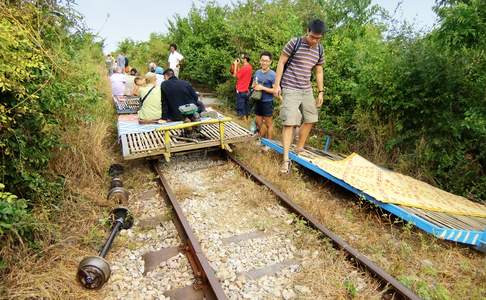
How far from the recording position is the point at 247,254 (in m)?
3.54

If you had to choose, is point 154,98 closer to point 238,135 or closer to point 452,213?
point 238,135

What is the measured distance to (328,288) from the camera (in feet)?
9.86

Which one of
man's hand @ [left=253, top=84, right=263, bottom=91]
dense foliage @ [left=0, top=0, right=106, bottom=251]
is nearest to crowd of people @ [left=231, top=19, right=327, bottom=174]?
man's hand @ [left=253, top=84, right=263, bottom=91]

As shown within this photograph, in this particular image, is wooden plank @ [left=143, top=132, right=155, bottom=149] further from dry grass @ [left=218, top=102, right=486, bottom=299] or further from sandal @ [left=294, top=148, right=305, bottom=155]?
sandal @ [left=294, top=148, right=305, bottom=155]

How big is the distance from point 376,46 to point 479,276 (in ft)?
17.3

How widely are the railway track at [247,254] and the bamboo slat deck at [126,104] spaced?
416cm

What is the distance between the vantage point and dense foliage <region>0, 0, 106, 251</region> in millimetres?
2787

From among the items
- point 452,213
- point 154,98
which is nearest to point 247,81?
Answer: point 154,98

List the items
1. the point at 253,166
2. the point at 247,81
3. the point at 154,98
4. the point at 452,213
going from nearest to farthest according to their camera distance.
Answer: the point at 452,213 → the point at 253,166 → the point at 154,98 → the point at 247,81

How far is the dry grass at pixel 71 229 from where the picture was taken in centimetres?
289

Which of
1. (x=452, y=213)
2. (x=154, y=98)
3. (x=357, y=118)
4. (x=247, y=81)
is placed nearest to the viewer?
(x=452, y=213)

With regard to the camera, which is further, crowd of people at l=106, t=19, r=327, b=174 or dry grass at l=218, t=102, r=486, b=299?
crowd of people at l=106, t=19, r=327, b=174

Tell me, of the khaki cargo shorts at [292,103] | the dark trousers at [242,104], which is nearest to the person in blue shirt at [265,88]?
the khaki cargo shorts at [292,103]

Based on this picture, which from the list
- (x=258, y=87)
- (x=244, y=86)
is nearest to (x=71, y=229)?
(x=258, y=87)
